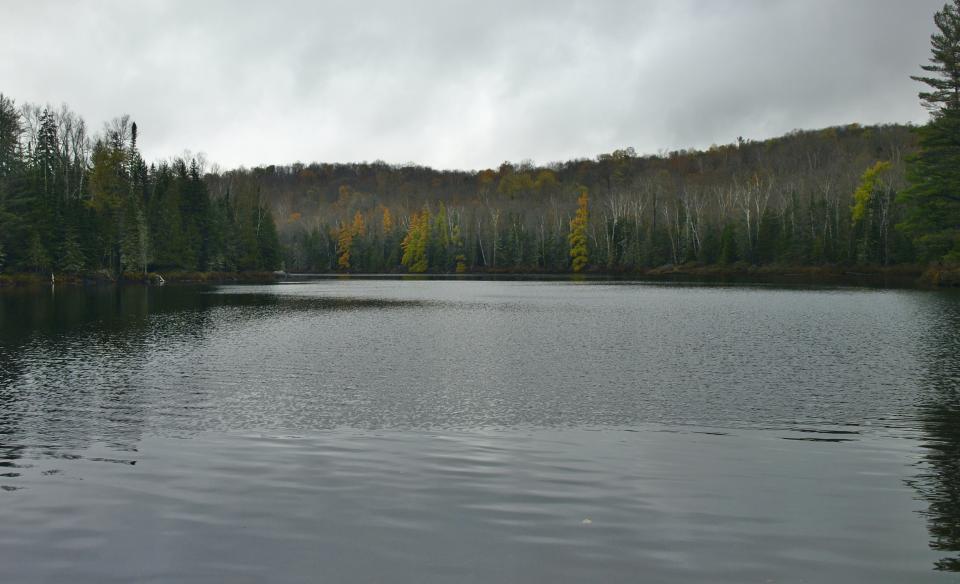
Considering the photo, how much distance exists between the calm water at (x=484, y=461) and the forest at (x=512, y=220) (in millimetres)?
46957

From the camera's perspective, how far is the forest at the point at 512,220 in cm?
6431

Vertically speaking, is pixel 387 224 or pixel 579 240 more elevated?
pixel 387 224

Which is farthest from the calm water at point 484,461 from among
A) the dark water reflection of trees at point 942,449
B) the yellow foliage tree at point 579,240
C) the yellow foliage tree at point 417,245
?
the yellow foliage tree at point 417,245

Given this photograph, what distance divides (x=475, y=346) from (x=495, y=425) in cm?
1221

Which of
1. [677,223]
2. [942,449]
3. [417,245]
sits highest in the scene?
[677,223]

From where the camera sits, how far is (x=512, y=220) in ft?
468

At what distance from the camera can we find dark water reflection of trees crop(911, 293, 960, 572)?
8075mm

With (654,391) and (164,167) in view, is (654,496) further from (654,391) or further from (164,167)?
(164,167)

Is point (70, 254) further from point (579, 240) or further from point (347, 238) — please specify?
point (347, 238)

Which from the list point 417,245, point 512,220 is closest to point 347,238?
point 417,245

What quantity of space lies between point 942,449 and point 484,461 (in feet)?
25.6

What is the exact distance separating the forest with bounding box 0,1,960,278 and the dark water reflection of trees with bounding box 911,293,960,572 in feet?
148

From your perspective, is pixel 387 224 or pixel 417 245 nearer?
pixel 417 245

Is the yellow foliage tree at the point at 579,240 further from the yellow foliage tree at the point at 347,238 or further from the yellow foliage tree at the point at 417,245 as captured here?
the yellow foliage tree at the point at 347,238
